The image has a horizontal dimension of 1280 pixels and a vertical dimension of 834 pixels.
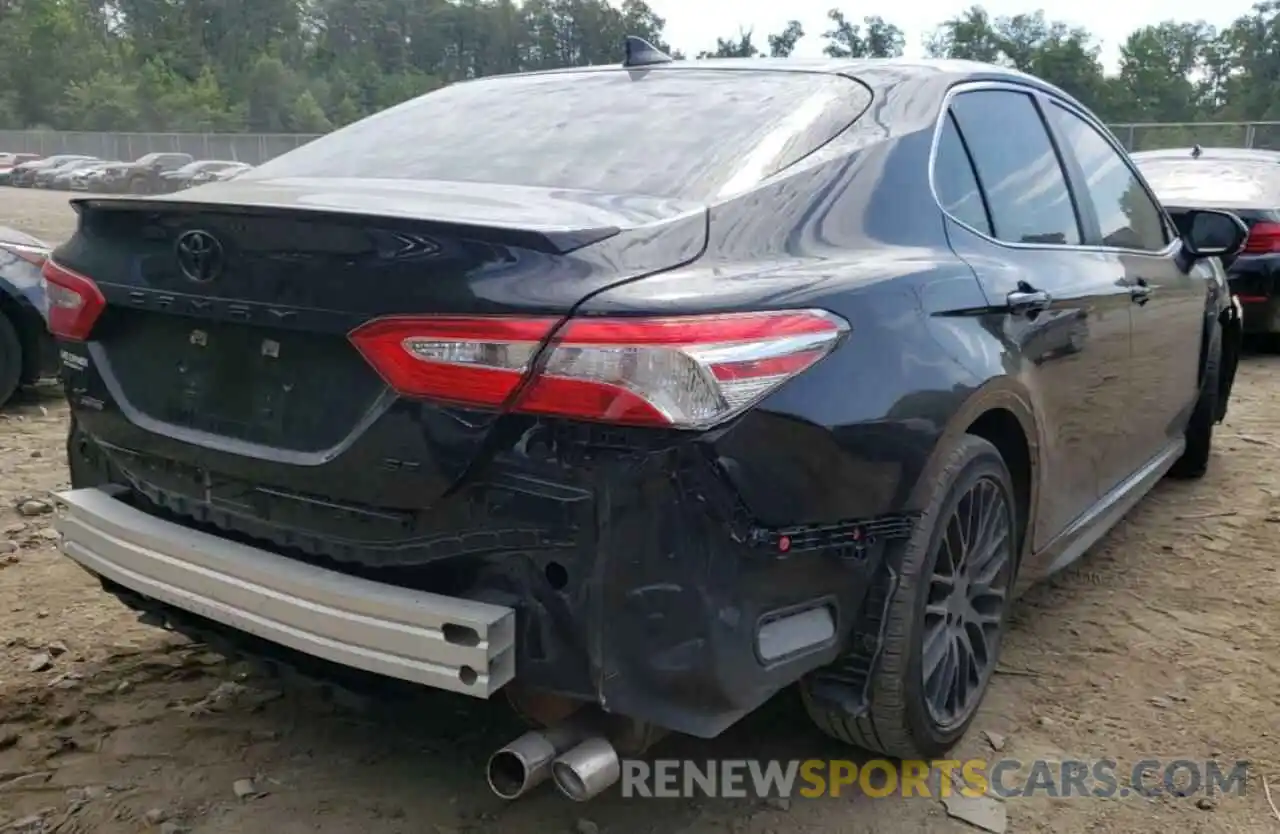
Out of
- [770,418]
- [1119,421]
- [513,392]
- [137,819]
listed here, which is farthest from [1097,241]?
[137,819]

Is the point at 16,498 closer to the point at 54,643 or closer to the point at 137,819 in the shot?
the point at 54,643

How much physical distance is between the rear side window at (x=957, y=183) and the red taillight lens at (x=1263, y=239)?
560cm

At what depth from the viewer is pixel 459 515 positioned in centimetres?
203

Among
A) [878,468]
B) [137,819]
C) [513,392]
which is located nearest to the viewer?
[513,392]

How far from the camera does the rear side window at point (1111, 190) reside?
12.1ft

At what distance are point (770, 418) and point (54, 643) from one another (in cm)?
235

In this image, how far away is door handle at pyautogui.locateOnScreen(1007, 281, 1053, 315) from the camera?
110 inches

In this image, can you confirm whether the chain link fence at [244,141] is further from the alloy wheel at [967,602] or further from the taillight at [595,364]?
the taillight at [595,364]

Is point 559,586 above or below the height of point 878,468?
below

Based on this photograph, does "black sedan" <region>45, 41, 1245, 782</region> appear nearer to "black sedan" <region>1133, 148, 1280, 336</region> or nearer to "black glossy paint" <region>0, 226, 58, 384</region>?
"black glossy paint" <region>0, 226, 58, 384</region>

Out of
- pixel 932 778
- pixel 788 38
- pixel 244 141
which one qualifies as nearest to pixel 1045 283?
pixel 932 778

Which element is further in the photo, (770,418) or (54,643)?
(54,643)

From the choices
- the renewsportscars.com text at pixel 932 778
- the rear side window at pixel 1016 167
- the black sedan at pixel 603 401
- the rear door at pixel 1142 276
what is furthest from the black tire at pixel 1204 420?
the renewsportscars.com text at pixel 932 778

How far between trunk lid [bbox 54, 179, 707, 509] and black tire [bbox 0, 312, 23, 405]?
3.94 m
